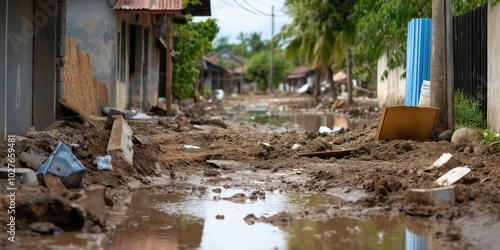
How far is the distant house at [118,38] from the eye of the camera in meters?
17.9

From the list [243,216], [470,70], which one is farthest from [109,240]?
[470,70]

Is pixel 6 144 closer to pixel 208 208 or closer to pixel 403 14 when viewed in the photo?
pixel 208 208

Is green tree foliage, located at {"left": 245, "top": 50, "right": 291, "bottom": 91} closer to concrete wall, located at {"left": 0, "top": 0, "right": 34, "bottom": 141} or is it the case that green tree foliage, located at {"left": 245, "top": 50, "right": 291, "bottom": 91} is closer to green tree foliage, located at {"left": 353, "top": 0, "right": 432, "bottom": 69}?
green tree foliage, located at {"left": 353, "top": 0, "right": 432, "bottom": 69}

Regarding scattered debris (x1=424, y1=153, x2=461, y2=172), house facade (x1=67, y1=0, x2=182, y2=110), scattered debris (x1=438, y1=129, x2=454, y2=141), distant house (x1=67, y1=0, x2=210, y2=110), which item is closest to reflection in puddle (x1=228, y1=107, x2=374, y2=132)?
distant house (x1=67, y1=0, x2=210, y2=110)

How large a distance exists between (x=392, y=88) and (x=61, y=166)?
18707 mm

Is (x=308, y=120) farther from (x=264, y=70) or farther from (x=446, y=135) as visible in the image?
(x=264, y=70)

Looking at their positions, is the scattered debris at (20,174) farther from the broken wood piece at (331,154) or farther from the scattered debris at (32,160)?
the broken wood piece at (331,154)

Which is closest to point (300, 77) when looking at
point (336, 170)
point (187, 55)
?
point (187, 55)

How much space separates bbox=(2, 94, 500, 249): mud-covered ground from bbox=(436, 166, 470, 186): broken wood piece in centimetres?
13

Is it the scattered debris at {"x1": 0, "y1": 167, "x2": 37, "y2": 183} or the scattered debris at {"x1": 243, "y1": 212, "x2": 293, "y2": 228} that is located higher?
the scattered debris at {"x1": 0, "y1": 167, "x2": 37, "y2": 183}

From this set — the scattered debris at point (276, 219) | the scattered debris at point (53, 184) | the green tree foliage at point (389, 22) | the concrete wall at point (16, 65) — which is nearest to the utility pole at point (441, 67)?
the green tree foliage at point (389, 22)

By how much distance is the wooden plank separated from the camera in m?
11.6

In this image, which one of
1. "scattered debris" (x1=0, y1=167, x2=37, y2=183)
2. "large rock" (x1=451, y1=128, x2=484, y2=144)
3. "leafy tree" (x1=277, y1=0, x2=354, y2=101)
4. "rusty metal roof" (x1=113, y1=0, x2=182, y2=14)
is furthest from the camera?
"leafy tree" (x1=277, y1=0, x2=354, y2=101)

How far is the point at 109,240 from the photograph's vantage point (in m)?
5.34
